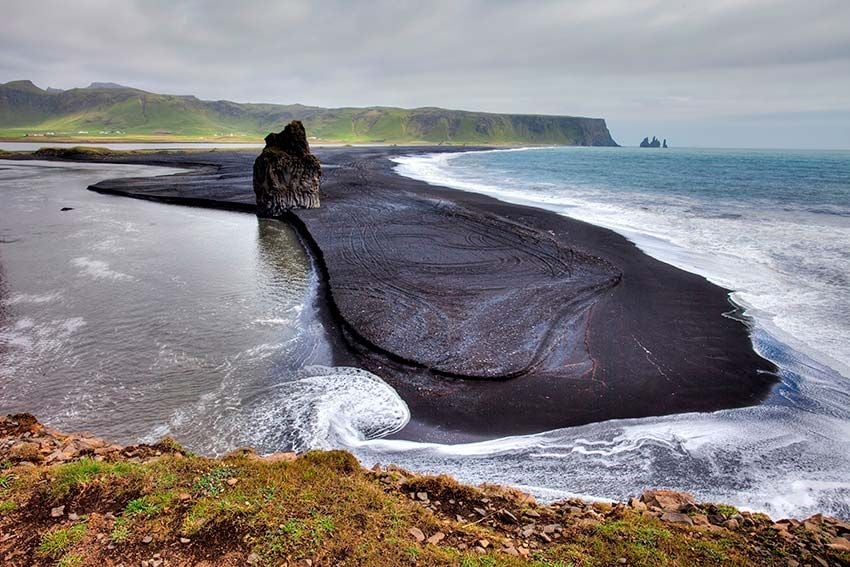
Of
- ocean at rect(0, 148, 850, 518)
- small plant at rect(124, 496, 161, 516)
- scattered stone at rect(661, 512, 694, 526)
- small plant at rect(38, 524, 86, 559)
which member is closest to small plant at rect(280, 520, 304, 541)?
small plant at rect(124, 496, 161, 516)

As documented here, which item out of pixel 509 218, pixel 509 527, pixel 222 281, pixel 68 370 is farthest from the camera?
pixel 509 218

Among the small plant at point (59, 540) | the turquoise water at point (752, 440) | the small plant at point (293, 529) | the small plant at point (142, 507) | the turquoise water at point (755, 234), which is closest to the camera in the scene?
the small plant at point (59, 540)

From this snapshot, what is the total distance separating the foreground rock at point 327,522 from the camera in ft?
16.4

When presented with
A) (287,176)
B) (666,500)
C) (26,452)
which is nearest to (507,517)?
(666,500)

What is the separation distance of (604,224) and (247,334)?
26.0 meters

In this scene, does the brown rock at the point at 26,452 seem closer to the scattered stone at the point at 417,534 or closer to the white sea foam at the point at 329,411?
the white sea foam at the point at 329,411

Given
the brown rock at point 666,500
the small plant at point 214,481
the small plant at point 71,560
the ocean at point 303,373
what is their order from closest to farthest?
the small plant at point 71,560, the small plant at point 214,481, the brown rock at point 666,500, the ocean at point 303,373

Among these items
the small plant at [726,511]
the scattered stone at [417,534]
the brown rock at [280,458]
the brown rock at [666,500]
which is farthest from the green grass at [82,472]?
the small plant at [726,511]

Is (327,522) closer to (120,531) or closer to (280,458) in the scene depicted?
(280,458)

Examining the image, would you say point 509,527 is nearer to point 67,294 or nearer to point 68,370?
point 68,370

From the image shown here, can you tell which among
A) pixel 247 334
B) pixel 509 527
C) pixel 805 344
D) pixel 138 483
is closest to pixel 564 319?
pixel 805 344

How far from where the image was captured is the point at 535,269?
19.9 meters

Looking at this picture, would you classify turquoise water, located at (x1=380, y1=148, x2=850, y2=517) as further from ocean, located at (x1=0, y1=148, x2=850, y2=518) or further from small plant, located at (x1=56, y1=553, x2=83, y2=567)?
small plant, located at (x1=56, y1=553, x2=83, y2=567)

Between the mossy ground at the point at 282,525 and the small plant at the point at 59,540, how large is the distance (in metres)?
0.01
